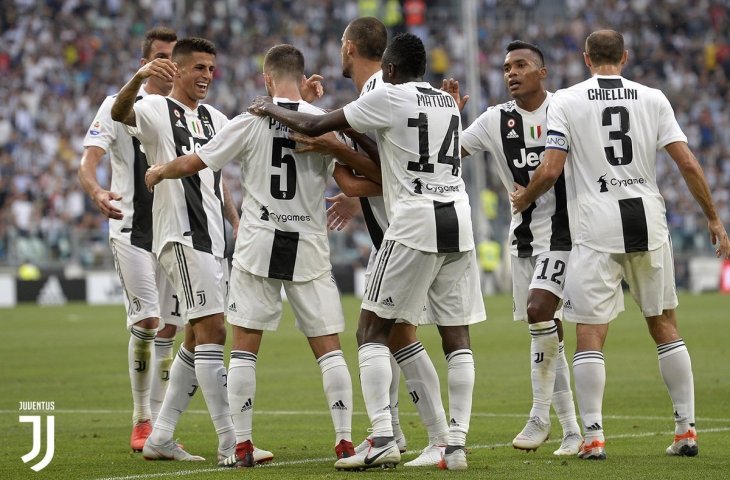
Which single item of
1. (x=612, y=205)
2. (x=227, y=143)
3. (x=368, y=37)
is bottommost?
(x=612, y=205)

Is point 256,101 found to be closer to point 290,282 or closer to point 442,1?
point 290,282

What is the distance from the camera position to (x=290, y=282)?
8406mm

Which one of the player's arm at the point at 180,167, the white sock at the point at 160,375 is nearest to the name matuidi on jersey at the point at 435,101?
the player's arm at the point at 180,167

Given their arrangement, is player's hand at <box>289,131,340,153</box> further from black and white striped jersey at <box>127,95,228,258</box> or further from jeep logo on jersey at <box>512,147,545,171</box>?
jeep logo on jersey at <box>512,147,545,171</box>

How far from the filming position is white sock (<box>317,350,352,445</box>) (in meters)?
8.21

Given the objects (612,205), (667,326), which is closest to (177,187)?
(612,205)

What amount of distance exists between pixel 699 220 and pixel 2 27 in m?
20.4

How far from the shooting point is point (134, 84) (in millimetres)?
8477

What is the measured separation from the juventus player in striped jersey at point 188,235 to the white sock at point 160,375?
846 mm

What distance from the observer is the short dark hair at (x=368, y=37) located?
28.2ft

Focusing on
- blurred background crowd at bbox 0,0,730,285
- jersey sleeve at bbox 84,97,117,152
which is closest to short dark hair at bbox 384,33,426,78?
jersey sleeve at bbox 84,97,117,152

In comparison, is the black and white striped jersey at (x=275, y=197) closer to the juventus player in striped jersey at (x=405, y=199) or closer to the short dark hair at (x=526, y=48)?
the juventus player in striped jersey at (x=405, y=199)

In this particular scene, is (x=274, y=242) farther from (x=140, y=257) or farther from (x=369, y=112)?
(x=140, y=257)

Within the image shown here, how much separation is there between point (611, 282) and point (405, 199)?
5.05ft
